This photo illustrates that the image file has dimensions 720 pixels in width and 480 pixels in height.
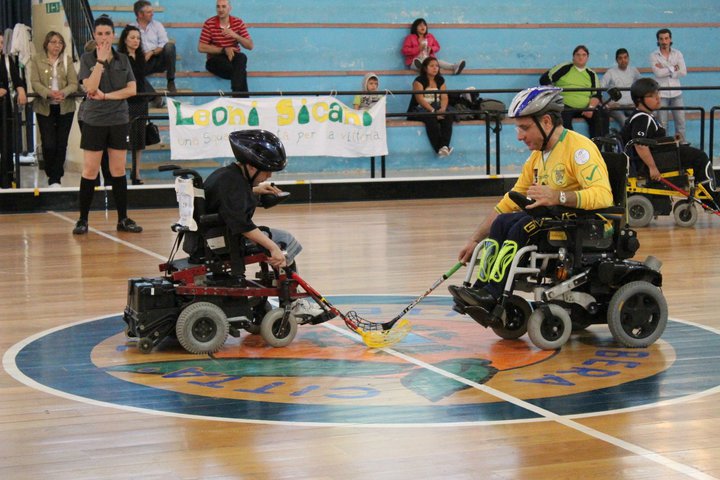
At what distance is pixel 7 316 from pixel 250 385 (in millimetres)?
2125

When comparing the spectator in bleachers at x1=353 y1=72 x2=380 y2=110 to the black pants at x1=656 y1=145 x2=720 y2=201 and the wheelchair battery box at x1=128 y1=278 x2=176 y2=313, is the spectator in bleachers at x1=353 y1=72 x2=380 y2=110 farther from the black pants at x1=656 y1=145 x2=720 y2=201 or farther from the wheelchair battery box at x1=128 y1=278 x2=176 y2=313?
the wheelchair battery box at x1=128 y1=278 x2=176 y2=313

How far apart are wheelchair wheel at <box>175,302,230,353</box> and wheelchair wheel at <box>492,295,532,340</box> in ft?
4.08

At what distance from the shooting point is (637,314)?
513 cm

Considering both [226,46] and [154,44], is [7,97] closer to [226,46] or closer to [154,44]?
[154,44]

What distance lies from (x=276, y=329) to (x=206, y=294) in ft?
1.15

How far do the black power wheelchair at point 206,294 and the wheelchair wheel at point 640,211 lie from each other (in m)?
5.25

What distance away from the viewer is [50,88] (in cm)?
1166

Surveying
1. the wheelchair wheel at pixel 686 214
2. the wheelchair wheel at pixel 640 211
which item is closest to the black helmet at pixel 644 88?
the wheelchair wheel at pixel 640 211

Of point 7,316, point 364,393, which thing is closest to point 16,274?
point 7,316

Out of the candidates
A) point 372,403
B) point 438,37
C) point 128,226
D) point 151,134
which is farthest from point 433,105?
point 372,403

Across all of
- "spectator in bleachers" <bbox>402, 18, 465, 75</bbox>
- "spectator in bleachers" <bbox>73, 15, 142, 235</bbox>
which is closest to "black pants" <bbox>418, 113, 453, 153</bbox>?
"spectator in bleachers" <bbox>402, 18, 465, 75</bbox>

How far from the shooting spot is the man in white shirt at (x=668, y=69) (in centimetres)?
1458

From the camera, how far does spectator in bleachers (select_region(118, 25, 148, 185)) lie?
39.0 feet

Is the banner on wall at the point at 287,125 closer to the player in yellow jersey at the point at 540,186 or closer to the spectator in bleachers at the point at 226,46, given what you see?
the spectator in bleachers at the point at 226,46
